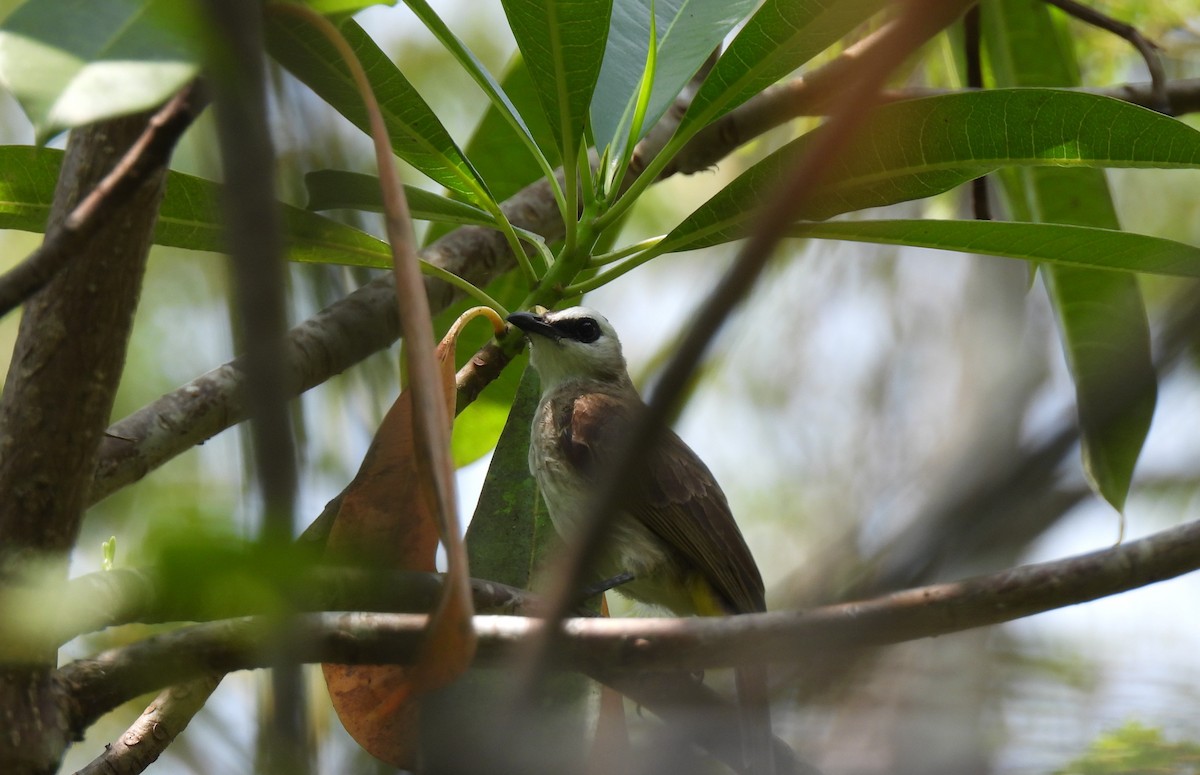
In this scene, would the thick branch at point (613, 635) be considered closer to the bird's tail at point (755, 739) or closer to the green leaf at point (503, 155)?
the bird's tail at point (755, 739)

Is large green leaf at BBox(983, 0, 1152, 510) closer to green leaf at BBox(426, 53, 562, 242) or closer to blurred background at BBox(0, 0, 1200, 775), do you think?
blurred background at BBox(0, 0, 1200, 775)

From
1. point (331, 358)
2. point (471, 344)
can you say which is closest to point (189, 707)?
point (331, 358)

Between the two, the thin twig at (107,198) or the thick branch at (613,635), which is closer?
the thin twig at (107,198)

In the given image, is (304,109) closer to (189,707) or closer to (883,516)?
(189,707)

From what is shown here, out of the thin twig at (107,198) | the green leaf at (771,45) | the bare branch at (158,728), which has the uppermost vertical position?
the green leaf at (771,45)

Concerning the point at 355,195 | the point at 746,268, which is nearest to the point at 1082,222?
the point at 355,195

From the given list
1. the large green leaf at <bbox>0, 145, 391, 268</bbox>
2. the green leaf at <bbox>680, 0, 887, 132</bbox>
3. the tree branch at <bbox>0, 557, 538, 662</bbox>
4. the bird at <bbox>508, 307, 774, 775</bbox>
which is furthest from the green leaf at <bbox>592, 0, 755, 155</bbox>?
the tree branch at <bbox>0, 557, 538, 662</bbox>

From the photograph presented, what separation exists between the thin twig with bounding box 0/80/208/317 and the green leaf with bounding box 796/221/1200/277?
1.51m

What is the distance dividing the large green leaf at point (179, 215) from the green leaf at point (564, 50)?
19.3 inches

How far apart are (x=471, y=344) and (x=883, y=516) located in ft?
7.16

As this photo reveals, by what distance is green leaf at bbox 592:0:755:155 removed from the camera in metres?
2.54

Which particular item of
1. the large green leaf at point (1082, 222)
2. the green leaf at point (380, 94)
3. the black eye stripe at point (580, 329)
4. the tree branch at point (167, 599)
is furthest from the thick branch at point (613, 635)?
the black eye stripe at point (580, 329)

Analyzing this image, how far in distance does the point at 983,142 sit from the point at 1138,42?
128 cm

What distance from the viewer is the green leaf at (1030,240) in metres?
2.29
